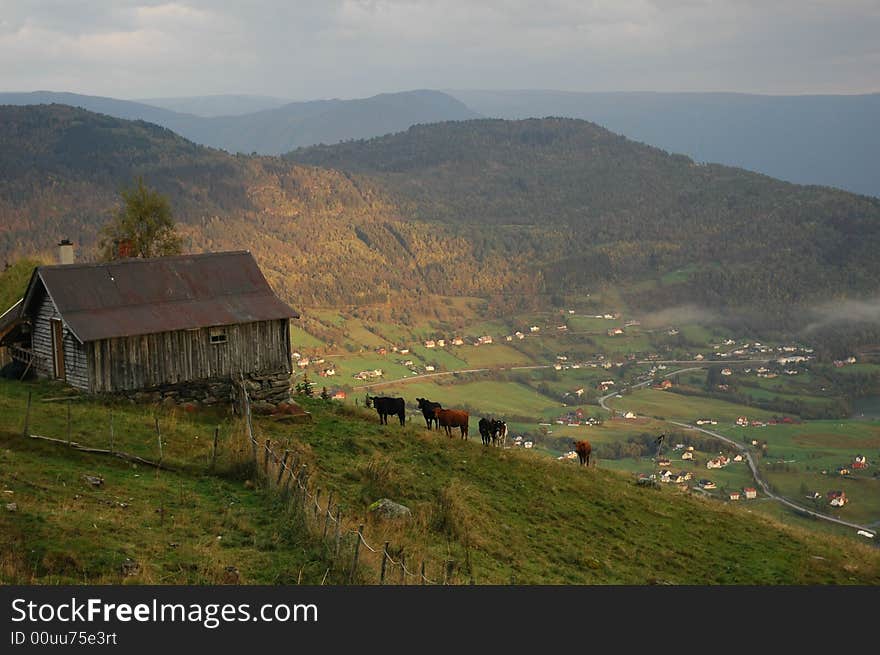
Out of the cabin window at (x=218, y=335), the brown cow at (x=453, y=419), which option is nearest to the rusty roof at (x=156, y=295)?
the cabin window at (x=218, y=335)

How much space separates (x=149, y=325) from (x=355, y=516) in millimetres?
13520

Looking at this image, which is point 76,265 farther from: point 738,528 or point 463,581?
point 738,528

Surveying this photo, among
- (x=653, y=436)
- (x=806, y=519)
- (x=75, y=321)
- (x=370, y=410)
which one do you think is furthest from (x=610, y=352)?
(x=75, y=321)

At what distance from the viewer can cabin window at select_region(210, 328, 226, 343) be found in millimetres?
33156

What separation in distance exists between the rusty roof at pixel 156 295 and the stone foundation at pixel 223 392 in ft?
7.01

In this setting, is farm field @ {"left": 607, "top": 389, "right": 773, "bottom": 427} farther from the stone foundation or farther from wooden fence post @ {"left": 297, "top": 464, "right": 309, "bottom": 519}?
wooden fence post @ {"left": 297, "top": 464, "right": 309, "bottom": 519}

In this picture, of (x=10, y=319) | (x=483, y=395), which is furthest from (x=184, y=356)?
(x=483, y=395)

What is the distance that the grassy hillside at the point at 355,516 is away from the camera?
54.3 feet

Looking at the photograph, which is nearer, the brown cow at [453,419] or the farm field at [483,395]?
the brown cow at [453,419]

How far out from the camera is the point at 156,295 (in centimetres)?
3294

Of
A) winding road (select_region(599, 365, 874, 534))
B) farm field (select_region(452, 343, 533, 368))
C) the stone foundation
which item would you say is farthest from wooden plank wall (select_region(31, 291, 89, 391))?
farm field (select_region(452, 343, 533, 368))

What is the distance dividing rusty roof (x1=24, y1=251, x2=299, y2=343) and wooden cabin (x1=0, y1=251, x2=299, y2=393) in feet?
0.12

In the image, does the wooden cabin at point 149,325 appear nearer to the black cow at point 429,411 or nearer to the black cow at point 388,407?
the black cow at point 388,407

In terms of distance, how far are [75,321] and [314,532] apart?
54.8 feet
